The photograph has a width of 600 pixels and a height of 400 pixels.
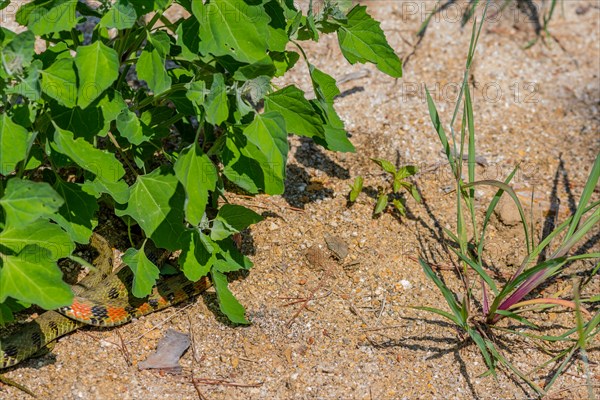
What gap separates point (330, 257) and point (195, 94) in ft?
5.06

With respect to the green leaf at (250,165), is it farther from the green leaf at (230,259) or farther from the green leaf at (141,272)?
the green leaf at (141,272)

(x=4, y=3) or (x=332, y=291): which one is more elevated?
(x=4, y=3)

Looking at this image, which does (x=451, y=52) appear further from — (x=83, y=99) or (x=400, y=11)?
(x=83, y=99)

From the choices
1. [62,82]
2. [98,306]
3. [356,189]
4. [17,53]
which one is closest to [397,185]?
[356,189]

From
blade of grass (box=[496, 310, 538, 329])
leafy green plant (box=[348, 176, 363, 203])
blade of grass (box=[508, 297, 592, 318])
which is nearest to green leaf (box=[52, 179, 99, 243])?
leafy green plant (box=[348, 176, 363, 203])

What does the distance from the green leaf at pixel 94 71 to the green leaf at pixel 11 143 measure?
30 cm

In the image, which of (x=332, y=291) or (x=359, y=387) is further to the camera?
(x=332, y=291)

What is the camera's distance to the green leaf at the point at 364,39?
3.94 m

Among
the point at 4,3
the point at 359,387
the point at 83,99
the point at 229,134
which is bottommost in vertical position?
the point at 359,387

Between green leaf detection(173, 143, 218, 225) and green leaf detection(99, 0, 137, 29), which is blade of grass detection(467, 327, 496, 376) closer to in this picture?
green leaf detection(173, 143, 218, 225)

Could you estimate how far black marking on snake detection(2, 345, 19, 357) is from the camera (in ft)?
12.4

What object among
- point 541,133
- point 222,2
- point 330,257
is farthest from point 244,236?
point 541,133

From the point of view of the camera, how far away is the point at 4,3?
3.39 meters

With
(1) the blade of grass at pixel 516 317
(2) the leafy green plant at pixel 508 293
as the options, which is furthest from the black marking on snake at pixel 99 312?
(1) the blade of grass at pixel 516 317
